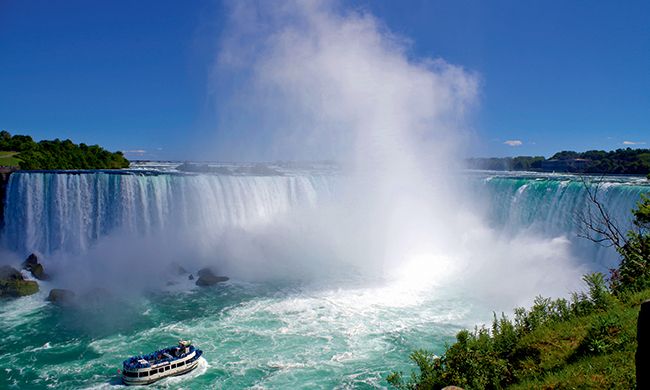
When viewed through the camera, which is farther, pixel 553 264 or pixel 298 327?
pixel 553 264

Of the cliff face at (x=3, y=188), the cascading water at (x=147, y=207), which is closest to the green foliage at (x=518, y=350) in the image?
the cascading water at (x=147, y=207)

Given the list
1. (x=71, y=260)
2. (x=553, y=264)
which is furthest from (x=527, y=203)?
(x=71, y=260)

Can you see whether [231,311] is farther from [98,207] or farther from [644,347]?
[644,347]

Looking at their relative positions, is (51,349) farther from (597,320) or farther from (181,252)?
(597,320)

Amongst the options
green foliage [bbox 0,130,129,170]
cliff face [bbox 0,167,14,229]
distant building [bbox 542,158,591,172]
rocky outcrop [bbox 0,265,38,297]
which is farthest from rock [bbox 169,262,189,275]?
distant building [bbox 542,158,591,172]

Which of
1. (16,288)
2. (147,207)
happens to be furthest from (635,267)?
(147,207)

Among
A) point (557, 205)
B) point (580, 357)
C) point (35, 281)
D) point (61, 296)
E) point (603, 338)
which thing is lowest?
point (61, 296)

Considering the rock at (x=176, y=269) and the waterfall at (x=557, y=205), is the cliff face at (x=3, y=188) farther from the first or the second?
the waterfall at (x=557, y=205)
